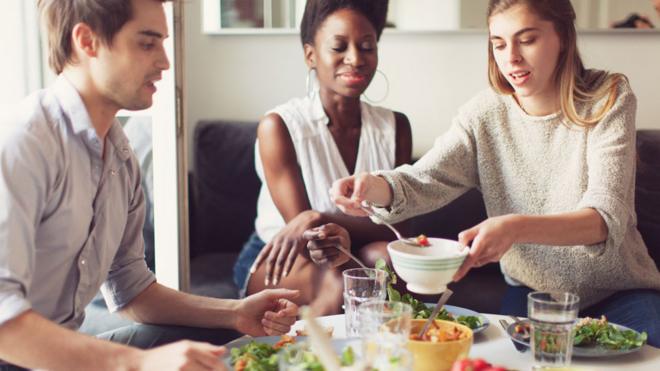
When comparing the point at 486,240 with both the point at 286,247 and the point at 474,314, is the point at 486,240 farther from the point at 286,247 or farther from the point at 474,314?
the point at 286,247

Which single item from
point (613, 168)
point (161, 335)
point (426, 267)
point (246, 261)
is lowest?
point (246, 261)

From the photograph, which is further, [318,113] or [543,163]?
[318,113]

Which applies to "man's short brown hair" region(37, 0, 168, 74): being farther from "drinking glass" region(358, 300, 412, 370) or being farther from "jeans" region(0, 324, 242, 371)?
"drinking glass" region(358, 300, 412, 370)

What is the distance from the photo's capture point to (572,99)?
2.25m

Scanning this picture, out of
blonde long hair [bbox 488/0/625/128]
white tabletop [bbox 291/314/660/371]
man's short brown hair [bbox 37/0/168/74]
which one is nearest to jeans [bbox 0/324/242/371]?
white tabletop [bbox 291/314/660/371]

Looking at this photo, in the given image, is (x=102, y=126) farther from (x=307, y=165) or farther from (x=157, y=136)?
(x=157, y=136)

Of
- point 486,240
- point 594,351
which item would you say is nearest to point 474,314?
point 486,240

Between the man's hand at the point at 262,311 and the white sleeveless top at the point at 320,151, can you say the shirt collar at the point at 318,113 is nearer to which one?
the white sleeveless top at the point at 320,151

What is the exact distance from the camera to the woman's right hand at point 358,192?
2.06 m

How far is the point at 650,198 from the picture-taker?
2979 millimetres

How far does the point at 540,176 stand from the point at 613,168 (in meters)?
0.25

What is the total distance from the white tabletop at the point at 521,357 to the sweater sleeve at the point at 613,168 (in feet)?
1.24

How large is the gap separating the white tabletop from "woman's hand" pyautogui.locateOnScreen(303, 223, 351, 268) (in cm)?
64

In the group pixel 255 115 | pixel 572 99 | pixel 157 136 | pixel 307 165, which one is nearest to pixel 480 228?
pixel 572 99
